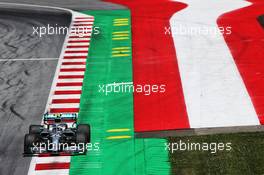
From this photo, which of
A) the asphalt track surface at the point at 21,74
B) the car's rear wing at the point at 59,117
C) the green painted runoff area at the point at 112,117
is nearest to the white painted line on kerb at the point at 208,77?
the green painted runoff area at the point at 112,117

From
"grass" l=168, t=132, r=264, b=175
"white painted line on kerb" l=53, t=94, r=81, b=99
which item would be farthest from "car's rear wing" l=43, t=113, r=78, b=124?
"grass" l=168, t=132, r=264, b=175

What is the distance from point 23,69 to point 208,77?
12944mm

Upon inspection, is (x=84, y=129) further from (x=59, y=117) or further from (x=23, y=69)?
(x=23, y=69)

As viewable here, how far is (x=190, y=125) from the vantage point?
22953 mm

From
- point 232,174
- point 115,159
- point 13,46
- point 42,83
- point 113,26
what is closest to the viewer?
point 232,174

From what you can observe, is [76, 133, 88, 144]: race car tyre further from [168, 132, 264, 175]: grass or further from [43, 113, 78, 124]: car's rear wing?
[168, 132, 264, 175]: grass

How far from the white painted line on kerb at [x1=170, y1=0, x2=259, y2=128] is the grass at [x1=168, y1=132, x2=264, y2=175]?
1.57 meters

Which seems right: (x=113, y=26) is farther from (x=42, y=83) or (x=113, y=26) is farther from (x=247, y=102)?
(x=247, y=102)

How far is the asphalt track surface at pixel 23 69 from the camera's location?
853 inches

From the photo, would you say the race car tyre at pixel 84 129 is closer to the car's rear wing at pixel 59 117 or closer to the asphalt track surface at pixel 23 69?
the car's rear wing at pixel 59 117

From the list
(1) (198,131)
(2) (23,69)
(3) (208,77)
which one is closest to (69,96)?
(2) (23,69)

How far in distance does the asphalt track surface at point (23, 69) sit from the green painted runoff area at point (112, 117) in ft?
8.92

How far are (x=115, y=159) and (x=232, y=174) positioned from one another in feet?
18.5

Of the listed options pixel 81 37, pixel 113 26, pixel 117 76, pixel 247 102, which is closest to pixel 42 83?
pixel 117 76
